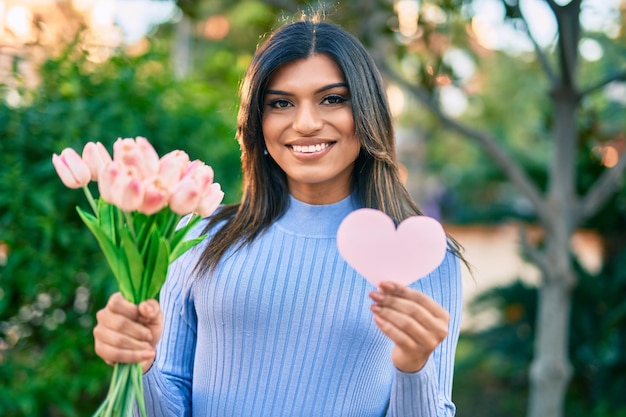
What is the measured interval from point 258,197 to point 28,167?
1639mm

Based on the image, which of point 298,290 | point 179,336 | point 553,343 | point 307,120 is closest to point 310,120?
point 307,120

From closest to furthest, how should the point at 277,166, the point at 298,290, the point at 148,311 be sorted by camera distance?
the point at 148,311, the point at 298,290, the point at 277,166

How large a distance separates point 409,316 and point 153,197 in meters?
0.45

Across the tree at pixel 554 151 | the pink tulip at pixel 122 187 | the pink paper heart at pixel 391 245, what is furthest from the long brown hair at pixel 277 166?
the tree at pixel 554 151

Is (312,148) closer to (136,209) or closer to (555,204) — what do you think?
(136,209)

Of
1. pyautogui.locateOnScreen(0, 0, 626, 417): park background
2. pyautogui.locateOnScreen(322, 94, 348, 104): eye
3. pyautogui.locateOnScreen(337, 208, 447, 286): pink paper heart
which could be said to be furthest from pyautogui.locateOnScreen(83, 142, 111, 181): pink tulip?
pyautogui.locateOnScreen(0, 0, 626, 417): park background

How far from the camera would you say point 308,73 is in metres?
1.56

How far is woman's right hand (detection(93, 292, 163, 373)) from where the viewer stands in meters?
1.17

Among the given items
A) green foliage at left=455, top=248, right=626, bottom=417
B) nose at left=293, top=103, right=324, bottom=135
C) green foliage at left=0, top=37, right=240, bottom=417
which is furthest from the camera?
green foliage at left=455, top=248, right=626, bottom=417

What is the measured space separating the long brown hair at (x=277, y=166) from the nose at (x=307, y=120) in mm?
86

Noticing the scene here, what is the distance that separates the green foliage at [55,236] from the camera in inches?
114

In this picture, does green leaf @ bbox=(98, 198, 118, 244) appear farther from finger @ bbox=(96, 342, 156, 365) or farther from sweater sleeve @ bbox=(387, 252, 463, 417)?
sweater sleeve @ bbox=(387, 252, 463, 417)

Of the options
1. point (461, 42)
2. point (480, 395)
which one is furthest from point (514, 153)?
point (461, 42)

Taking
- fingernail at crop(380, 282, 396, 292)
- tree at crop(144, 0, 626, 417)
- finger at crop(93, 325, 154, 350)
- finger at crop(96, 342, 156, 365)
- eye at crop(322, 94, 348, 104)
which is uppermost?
tree at crop(144, 0, 626, 417)
